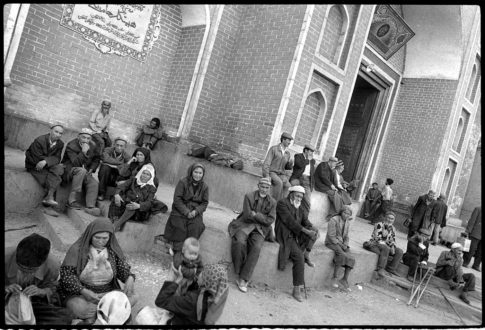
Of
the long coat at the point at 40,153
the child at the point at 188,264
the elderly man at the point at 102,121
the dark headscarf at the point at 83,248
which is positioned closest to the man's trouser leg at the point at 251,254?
the child at the point at 188,264

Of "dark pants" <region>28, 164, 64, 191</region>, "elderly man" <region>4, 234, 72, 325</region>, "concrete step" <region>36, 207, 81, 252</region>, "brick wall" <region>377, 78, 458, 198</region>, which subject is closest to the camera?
"elderly man" <region>4, 234, 72, 325</region>

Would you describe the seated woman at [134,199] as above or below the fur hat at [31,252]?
above

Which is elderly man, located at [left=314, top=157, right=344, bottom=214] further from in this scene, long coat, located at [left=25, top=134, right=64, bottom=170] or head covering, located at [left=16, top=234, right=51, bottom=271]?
head covering, located at [left=16, top=234, right=51, bottom=271]

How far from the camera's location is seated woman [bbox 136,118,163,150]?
331 inches

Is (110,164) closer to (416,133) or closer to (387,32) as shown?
(387,32)

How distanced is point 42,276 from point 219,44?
6.67 m

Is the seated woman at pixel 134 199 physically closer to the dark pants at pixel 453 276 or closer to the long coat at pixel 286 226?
the long coat at pixel 286 226

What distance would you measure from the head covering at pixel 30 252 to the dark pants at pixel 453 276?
22.7 feet

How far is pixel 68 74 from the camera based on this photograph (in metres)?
7.25

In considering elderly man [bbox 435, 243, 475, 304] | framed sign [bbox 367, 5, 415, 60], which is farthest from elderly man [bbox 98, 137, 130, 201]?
framed sign [bbox 367, 5, 415, 60]

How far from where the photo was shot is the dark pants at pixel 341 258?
6203 millimetres

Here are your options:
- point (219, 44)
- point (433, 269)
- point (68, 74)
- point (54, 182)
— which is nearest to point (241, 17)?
point (219, 44)

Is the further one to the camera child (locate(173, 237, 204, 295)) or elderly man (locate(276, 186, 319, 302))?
elderly man (locate(276, 186, 319, 302))

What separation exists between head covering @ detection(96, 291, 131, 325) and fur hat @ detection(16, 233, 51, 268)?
23.3 inches
